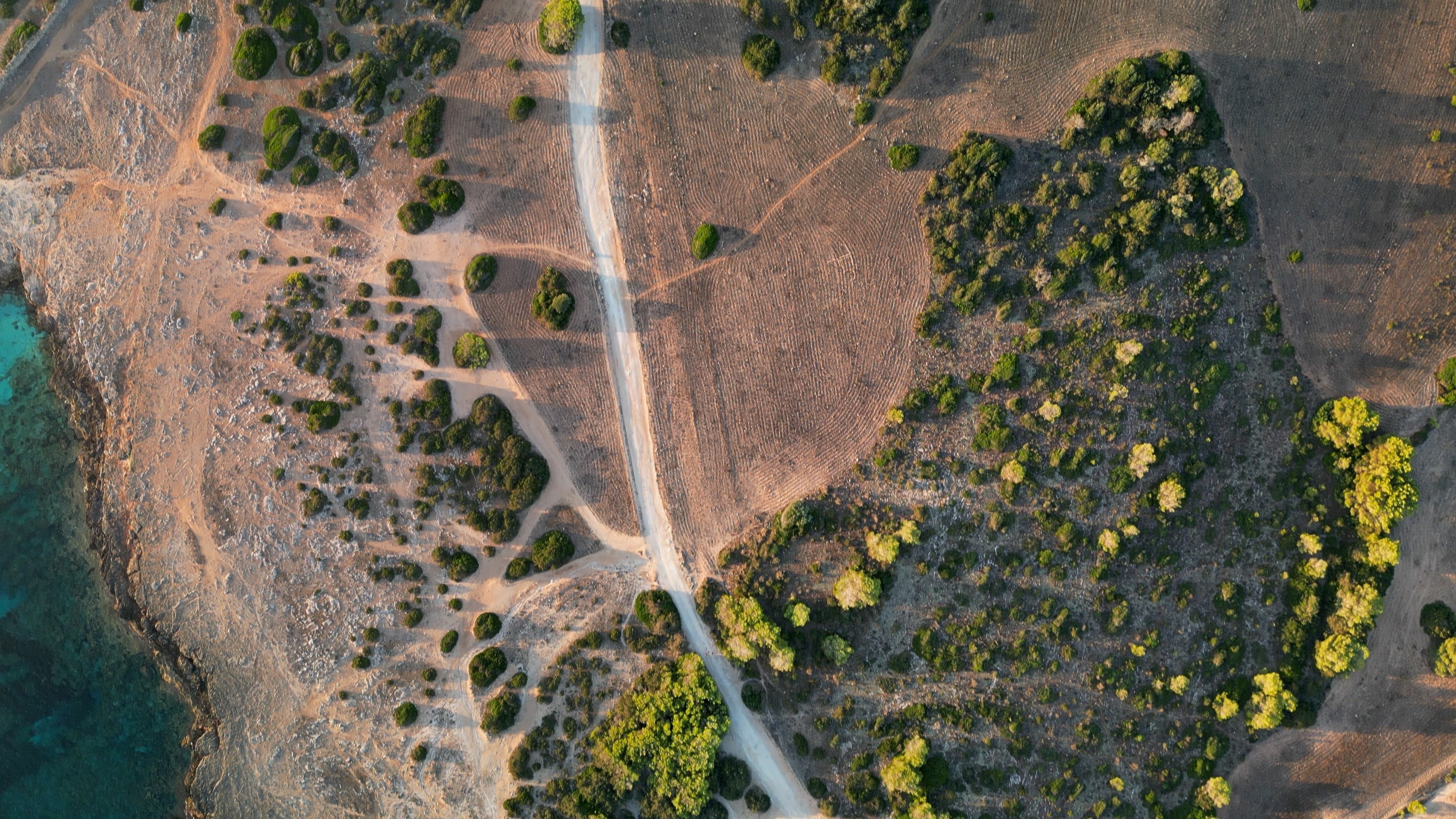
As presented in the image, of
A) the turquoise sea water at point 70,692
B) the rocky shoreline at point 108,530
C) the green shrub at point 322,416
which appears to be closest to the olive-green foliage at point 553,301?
the green shrub at point 322,416

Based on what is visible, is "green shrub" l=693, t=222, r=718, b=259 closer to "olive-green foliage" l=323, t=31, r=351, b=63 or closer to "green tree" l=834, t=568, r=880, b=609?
"green tree" l=834, t=568, r=880, b=609

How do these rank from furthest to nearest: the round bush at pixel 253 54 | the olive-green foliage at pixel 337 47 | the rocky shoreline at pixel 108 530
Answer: the rocky shoreline at pixel 108 530, the olive-green foliage at pixel 337 47, the round bush at pixel 253 54

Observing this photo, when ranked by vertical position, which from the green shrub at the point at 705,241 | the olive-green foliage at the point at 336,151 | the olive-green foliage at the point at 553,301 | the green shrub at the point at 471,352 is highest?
the olive-green foliage at the point at 336,151

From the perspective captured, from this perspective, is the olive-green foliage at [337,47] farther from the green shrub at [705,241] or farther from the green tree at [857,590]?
the green tree at [857,590]

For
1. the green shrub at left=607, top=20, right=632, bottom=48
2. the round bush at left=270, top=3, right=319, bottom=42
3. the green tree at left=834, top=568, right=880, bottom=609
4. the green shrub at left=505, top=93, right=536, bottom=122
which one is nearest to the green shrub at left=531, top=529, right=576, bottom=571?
the green tree at left=834, top=568, right=880, bottom=609

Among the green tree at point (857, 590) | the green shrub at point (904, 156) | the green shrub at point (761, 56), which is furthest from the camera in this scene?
the green shrub at point (761, 56)

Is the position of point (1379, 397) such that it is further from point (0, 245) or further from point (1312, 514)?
point (0, 245)
